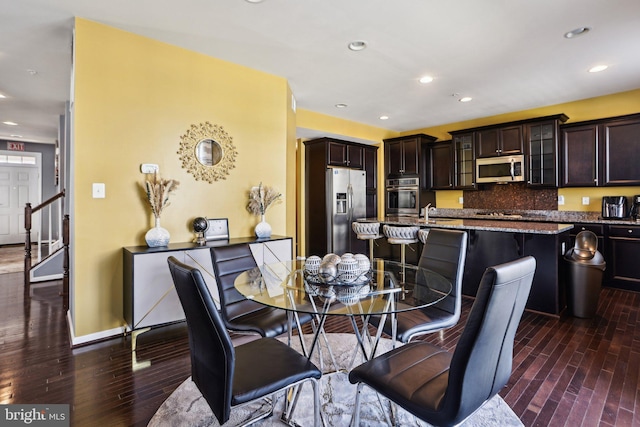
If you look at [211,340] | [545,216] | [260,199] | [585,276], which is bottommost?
[585,276]

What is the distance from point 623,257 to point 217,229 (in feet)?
16.6

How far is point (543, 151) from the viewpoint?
5.00 metres

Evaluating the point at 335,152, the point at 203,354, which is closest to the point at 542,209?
the point at 335,152

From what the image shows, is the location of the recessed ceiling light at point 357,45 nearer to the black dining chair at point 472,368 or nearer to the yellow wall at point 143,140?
the yellow wall at point 143,140

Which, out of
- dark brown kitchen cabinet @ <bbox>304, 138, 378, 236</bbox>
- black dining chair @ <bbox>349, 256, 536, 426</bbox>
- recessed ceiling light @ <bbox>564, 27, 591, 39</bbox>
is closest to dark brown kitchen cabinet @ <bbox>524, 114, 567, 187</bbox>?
recessed ceiling light @ <bbox>564, 27, 591, 39</bbox>

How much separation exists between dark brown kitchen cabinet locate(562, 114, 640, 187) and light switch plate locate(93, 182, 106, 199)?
5836mm

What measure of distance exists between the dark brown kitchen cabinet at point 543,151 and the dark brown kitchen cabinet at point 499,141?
12 centimetres

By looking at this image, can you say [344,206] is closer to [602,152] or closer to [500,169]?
[500,169]

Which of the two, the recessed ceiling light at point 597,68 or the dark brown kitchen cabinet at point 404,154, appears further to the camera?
the dark brown kitchen cabinet at point 404,154

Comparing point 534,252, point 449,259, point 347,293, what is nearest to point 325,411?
point 347,293

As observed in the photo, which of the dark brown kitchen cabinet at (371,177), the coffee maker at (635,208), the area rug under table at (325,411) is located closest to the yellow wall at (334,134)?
the dark brown kitchen cabinet at (371,177)

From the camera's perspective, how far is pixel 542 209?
5.36 meters

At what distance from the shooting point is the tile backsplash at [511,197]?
5.32 meters

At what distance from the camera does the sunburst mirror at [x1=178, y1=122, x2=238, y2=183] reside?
322cm
